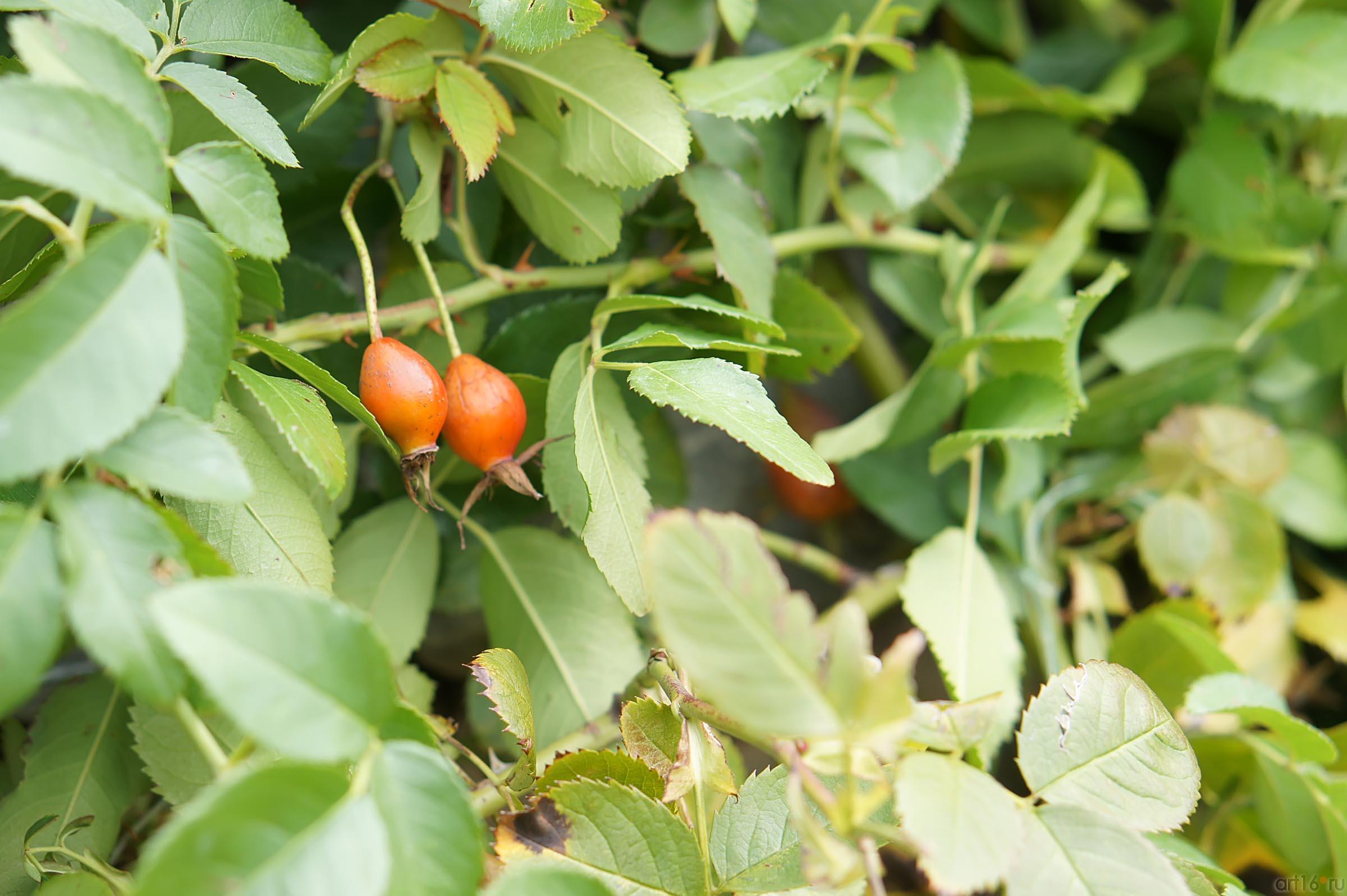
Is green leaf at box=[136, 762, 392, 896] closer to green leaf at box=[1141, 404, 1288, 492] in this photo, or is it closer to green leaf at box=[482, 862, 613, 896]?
green leaf at box=[482, 862, 613, 896]

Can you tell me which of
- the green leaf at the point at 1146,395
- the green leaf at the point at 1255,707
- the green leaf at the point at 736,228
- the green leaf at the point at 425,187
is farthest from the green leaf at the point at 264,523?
the green leaf at the point at 1146,395

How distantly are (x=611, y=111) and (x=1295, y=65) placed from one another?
605 mm

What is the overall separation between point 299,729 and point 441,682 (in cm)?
54

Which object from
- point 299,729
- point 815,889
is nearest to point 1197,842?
point 815,889

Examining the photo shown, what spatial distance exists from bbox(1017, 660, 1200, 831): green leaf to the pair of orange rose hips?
28 centimetres

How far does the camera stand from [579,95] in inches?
20.4

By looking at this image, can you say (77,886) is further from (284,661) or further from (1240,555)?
(1240,555)

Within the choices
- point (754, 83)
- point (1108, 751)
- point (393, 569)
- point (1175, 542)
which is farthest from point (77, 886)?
point (1175, 542)

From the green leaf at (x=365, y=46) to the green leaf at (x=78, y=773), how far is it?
1.17ft

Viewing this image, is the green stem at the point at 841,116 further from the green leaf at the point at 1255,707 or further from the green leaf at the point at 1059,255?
the green leaf at the point at 1255,707

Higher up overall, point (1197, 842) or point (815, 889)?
point (815, 889)

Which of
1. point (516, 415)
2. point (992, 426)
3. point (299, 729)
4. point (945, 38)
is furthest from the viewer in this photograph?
point (945, 38)

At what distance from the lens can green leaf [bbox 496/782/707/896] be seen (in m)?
0.39

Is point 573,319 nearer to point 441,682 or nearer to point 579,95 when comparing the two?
point 579,95
